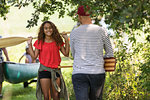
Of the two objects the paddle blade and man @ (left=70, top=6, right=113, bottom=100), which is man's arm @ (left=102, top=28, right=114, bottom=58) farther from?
the paddle blade

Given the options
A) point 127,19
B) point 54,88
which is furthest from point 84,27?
point 54,88

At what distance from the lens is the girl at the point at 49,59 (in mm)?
5066

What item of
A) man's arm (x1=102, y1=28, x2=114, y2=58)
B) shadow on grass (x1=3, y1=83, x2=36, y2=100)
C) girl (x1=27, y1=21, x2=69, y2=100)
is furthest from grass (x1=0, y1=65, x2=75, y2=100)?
man's arm (x1=102, y1=28, x2=114, y2=58)

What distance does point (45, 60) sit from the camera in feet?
16.9

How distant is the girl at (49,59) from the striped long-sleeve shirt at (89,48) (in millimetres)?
1414

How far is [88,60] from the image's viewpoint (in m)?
3.63

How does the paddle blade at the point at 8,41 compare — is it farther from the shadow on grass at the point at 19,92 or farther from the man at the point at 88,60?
the shadow on grass at the point at 19,92

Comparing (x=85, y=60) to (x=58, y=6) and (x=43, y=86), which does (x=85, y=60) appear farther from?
(x=58, y=6)

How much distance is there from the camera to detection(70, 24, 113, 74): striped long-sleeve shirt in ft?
11.9

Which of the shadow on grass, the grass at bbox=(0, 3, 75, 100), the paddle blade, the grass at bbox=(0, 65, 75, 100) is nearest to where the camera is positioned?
the paddle blade

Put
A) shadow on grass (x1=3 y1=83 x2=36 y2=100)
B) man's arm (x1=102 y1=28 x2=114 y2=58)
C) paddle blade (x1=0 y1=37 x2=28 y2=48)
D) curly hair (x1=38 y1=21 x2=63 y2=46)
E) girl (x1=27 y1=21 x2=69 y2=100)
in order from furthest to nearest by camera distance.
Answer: shadow on grass (x1=3 y1=83 x2=36 y2=100) → paddle blade (x1=0 y1=37 x2=28 y2=48) → curly hair (x1=38 y1=21 x2=63 y2=46) → girl (x1=27 y1=21 x2=69 y2=100) → man's arm (x1=102 y1=28 x2=114 y2=58)

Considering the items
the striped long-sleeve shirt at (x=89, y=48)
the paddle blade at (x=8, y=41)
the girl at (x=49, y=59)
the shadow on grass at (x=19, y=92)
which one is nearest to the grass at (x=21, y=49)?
the shadow on grass at (x=19, y=92)

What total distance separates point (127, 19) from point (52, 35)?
3.07 meters

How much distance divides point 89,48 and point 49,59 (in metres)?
1.59
